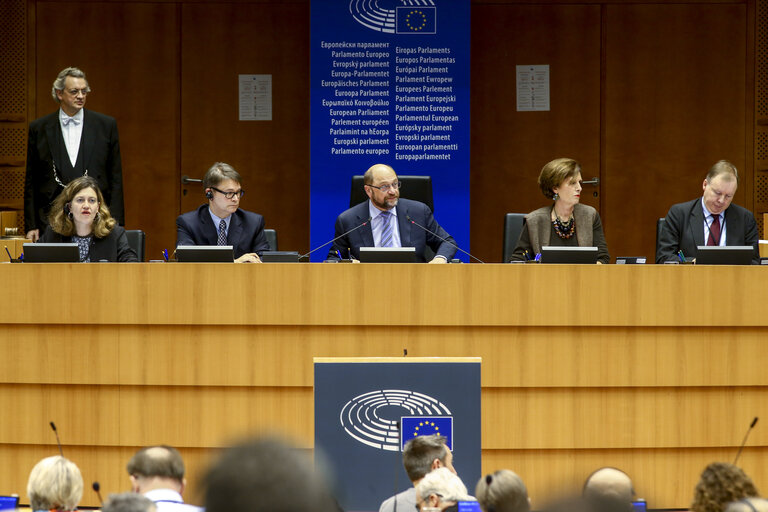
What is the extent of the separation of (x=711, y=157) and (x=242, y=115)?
4.03 metres

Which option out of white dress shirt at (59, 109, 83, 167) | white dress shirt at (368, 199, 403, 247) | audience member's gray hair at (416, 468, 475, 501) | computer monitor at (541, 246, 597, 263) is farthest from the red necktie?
white dress shirt at (59, 109, 83, 167)

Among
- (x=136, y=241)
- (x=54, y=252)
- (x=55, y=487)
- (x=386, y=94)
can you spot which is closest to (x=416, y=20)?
(x=386, y=94)

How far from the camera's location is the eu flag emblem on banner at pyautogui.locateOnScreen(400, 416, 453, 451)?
3875 mm

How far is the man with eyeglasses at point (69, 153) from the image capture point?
613 centimetres

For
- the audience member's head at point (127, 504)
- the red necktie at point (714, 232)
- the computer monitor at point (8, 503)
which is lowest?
the computer monitor at point (8, 503)

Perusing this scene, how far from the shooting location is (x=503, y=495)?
221cm

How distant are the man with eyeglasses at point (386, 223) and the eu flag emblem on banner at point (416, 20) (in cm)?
214

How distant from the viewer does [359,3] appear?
7.39m

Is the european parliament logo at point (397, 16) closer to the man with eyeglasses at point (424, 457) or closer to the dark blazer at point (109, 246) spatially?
the dark blazer at point (109, 246)

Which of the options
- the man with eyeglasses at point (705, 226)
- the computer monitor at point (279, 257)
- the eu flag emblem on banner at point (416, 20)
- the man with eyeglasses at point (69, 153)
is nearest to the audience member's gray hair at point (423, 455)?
the computer monitor at point (279, 257)

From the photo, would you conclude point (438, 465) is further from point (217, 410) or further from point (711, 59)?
point (711, 59)

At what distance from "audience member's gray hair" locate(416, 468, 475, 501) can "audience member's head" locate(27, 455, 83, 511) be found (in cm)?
97

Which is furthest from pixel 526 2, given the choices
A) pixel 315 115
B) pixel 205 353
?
pixel 205 353

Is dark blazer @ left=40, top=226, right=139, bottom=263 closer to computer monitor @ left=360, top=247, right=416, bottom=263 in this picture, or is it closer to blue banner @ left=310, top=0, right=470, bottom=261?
computer monitor @ left=360, top=247, right=416, bottom=263
